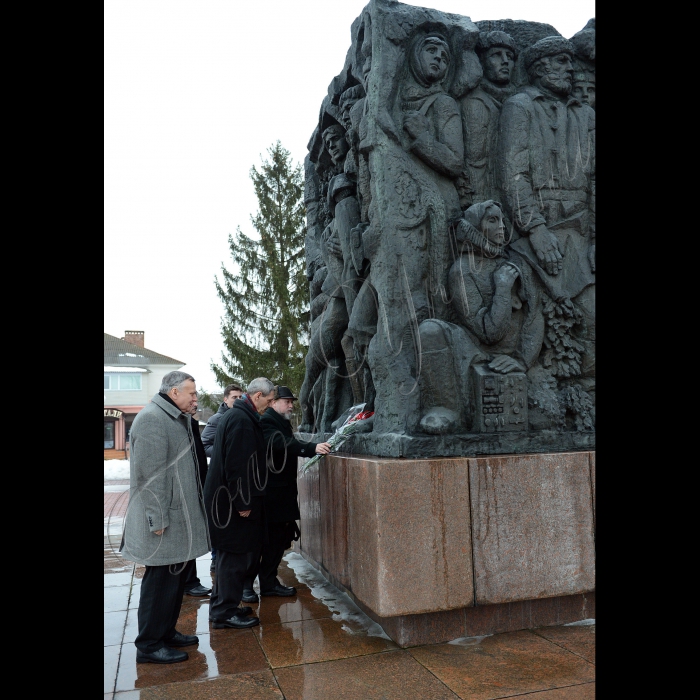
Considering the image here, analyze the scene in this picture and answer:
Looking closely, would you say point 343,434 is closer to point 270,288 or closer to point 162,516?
point 162,516

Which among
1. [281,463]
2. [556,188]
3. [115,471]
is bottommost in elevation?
[115,471]

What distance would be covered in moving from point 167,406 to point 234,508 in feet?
3.37

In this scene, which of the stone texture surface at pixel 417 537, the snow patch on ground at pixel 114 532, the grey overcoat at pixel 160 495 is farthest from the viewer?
the snow patch on ground at pixel 114 532

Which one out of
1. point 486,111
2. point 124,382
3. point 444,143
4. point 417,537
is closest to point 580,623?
point 417,537

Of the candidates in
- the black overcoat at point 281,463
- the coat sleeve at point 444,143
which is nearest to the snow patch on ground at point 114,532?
the black overcoat at point 281,463

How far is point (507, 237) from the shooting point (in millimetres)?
5223

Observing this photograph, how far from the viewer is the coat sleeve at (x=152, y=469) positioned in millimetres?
3932

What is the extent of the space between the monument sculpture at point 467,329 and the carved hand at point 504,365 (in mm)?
17

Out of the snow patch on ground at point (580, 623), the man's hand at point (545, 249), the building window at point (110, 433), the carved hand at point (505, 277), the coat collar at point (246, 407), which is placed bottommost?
the building window at point (110, 433)

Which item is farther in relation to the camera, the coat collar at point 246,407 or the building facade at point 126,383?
the building facade at point 126,383

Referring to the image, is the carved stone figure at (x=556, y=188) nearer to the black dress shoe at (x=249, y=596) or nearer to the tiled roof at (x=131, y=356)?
the black dress shoe at (x=249, y=596)

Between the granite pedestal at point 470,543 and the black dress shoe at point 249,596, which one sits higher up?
the granite pedestal at point 470,543

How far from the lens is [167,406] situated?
411cm
